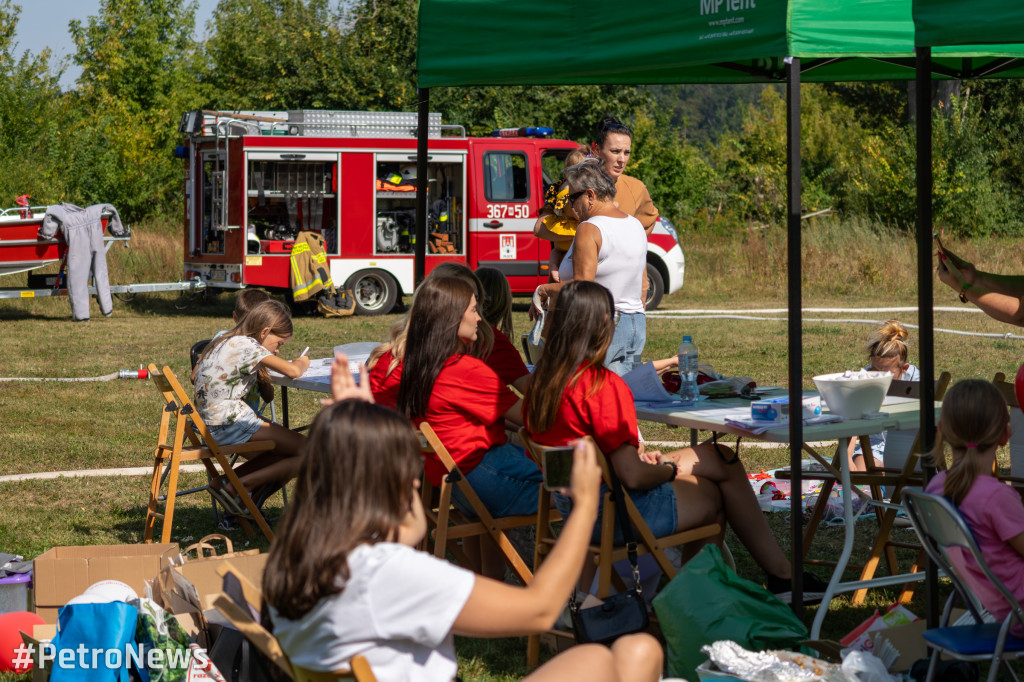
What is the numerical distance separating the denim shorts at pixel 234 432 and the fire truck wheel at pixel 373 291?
10326 millimetres

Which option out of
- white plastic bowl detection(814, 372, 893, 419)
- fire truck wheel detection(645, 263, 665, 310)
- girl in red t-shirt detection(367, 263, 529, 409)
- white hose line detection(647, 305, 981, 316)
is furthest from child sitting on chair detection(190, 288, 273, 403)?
fire truck wheel detection(645, 263, 665, 310)

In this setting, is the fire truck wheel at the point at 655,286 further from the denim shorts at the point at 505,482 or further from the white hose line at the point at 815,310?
the denim shorts at the point at 505,482

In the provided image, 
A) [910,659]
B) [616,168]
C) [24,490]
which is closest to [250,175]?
[24,490]

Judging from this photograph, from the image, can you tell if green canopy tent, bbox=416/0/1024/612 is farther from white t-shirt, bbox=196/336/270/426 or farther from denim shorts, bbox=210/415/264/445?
denim shorts, bbox=210/415/264/445

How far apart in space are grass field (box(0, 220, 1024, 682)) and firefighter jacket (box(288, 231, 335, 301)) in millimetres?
415

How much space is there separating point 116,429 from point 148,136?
24344 mm

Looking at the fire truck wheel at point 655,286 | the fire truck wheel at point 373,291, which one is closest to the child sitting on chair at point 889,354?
the fire truck wheel at point 655,286

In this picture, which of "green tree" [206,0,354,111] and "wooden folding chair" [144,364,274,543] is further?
"green tree" [206,0,354,111]

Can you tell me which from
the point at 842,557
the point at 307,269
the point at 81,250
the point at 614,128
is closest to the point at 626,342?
the point at 614,128

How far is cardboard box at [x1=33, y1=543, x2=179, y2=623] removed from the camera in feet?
12.9

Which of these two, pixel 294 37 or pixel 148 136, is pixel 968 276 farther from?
pixel 148 136

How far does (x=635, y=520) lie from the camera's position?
150 inches

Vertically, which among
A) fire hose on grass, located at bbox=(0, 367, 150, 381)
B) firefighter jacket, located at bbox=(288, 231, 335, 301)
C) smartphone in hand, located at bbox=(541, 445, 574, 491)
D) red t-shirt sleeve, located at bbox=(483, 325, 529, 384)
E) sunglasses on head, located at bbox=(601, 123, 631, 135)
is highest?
sunglasses on head, located at bbox=(601, 123, 631, 135)

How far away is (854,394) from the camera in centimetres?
390
